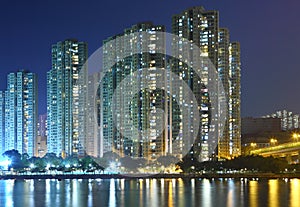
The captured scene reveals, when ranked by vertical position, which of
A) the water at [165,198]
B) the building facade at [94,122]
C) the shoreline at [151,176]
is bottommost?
the water at [165,198]

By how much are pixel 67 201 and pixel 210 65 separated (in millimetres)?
19222

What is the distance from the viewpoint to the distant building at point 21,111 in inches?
1897

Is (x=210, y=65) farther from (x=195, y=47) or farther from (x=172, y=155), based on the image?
(x=172, y=155)

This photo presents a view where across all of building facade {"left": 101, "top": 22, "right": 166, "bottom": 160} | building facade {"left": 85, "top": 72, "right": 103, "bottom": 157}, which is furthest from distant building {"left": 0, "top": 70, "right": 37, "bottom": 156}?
building facade {"left": 101, "top": 22, "right": 166, "bottom": 160}

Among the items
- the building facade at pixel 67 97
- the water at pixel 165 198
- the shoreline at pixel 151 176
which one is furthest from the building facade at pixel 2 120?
the water at pixel 165 198

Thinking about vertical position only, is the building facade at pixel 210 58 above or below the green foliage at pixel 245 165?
above

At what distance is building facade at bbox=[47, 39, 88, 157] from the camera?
4600 centimetres

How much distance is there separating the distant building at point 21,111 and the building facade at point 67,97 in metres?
1.95

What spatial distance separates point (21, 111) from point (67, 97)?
14.3 feet

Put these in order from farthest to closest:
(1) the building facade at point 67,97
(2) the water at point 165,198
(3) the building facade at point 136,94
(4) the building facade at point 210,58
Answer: (1) the building facade at point 67,97 → (3) the building facade at point 136,94 → (4) the building facade at point 210,58 → (2) the water at point 165,198

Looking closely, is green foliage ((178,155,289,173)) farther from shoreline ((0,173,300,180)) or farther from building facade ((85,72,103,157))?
building facade ((85,72,103,157))

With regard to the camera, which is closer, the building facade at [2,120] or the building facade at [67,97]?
the building facade at [67,97]

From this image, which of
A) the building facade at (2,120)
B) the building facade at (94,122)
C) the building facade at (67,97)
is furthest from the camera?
the building facade at (2,120)

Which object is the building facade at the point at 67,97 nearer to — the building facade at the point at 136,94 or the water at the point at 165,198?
the building facade at the point at 136,94
